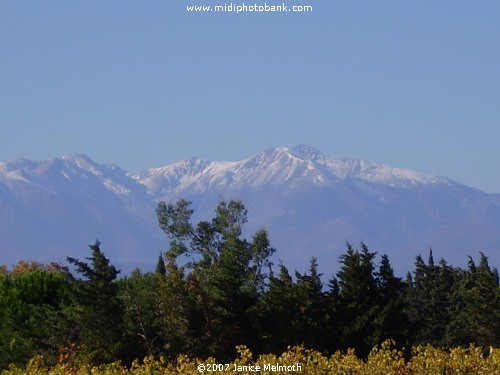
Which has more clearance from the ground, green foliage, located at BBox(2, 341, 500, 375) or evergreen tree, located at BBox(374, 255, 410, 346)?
evergreen tree, located at BBox(374, 255, 410, 346)

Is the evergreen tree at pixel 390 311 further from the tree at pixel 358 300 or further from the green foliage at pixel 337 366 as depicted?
the green foliage at pixel 337 366

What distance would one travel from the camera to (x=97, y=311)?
22062 mm

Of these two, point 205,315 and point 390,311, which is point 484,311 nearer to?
point 390,311

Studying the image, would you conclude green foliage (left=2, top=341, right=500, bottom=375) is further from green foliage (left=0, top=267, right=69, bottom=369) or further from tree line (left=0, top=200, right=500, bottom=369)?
green foliage (left=0, top=267, right=69, bottom=369)

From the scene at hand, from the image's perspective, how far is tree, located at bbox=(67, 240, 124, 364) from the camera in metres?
21.5

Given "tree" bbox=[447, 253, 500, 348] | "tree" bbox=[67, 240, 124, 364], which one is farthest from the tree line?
"tree" bbox=[447, 253, 500, 348]

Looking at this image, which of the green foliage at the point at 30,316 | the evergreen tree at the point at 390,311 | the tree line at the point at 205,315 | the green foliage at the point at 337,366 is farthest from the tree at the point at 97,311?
the green foliage at the point at 337,366

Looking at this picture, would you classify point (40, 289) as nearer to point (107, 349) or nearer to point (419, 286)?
point (107, 349)

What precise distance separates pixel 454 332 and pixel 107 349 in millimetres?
19914

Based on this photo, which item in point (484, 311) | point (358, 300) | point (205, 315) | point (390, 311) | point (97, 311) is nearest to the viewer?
point (205, 315)

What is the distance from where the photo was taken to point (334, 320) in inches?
909

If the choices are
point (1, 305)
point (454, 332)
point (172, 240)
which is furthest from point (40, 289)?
point (172, 240)

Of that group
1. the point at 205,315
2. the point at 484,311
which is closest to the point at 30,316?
the point at 205,315

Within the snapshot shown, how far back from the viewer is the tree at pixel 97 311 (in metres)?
21.5
